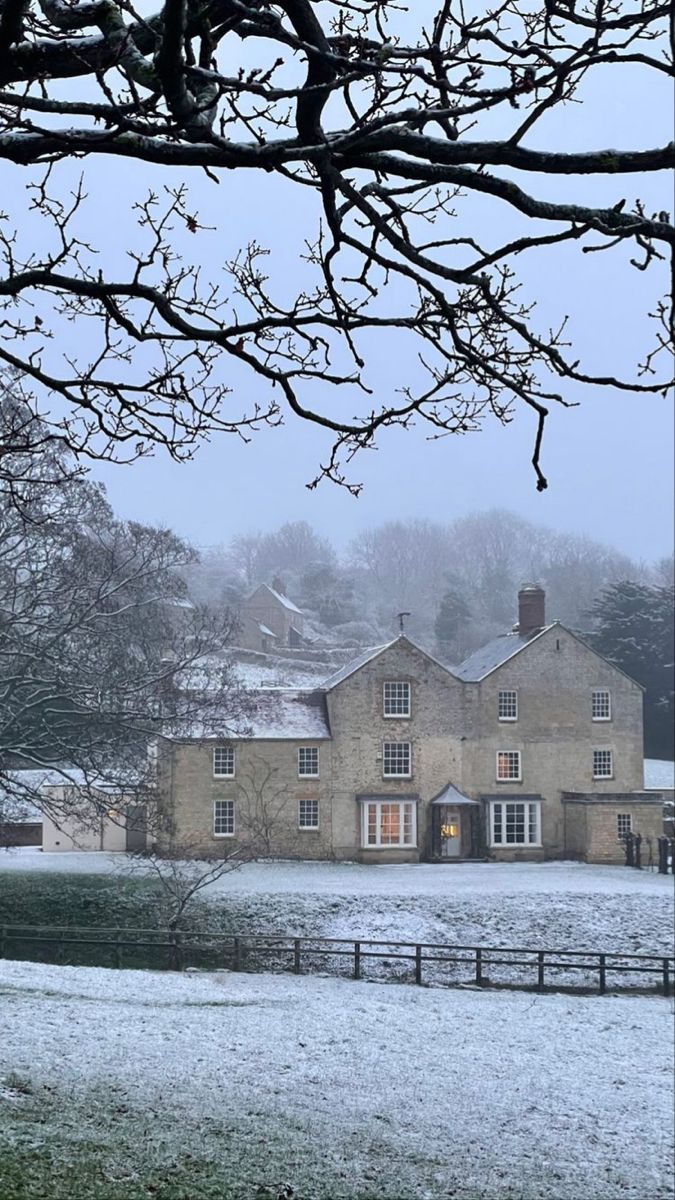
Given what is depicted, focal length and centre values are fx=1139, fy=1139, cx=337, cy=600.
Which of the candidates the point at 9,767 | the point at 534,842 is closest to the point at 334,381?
the point at 9,767

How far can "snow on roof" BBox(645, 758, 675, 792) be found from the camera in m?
31.0

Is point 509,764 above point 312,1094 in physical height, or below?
above

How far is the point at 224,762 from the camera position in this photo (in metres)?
22.5

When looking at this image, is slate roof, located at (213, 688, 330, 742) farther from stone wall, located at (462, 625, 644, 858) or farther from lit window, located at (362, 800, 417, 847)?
stone wall, located at (462, 625, 644, 858)

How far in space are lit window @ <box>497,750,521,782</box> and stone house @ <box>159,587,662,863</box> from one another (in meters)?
0.03

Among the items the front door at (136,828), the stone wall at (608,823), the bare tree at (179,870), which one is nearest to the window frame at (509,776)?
the stone wall at (608,823)

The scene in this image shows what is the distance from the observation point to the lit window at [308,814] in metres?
23.9

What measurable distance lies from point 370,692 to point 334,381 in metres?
22.7

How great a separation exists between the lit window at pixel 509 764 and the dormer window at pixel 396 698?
2.53 meters

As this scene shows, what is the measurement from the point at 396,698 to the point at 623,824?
6.06 meters

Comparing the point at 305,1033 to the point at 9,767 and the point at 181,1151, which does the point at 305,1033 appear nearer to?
the point at 181,1151

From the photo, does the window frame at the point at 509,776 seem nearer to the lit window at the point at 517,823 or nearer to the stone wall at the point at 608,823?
the lit window at the point at 517,823

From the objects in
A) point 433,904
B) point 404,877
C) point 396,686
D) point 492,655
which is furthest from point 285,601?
point 433,904

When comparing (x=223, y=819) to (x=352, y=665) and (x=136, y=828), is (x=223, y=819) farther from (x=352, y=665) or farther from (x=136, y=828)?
(x=352, y=665)
